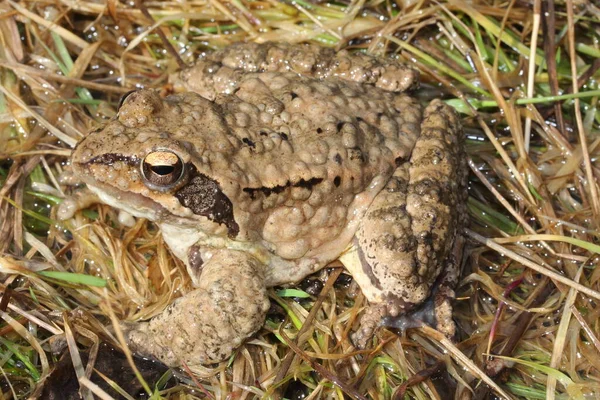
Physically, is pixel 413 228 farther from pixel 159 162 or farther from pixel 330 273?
pixel 159 162

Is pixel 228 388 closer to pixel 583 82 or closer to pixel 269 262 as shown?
pixel 269 262

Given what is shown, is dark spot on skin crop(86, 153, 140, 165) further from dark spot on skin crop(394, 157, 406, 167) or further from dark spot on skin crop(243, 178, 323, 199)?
dark spot on skin crop(394, 157, 406, 167)

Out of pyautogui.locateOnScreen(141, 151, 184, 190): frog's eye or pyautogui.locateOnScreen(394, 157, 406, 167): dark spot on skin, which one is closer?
pyautogui.locateOnScreen(141, 151, 184, 190): frog's eye

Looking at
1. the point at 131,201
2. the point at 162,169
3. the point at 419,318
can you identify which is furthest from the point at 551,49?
the point at 131,201

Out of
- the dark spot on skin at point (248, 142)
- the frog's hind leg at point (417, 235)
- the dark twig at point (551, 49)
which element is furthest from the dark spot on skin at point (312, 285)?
the dark twig at point (551, 49)

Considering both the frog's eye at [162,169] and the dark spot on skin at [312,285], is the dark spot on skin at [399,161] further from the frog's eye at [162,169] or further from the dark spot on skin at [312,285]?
the frog's eye at [162,169]

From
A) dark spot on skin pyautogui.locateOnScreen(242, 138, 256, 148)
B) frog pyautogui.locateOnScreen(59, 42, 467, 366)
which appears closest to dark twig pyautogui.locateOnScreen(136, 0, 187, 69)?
frog pyautogui.locateOnScreen(59, 42, 467, 366)
